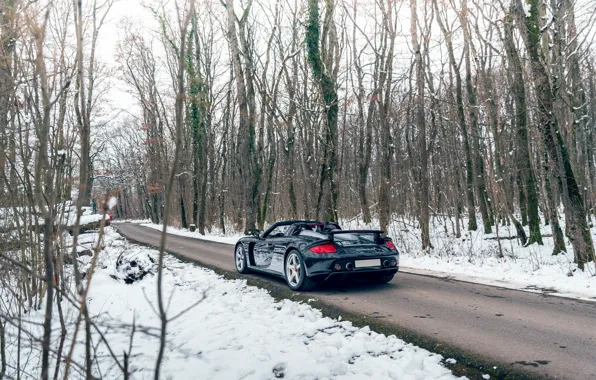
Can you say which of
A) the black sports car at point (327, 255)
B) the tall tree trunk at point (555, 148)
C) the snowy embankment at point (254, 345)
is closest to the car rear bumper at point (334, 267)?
the black sports car at point (327, 255)

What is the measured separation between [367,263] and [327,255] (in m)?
0.72

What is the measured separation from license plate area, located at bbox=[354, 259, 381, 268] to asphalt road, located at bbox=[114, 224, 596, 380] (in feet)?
1.56

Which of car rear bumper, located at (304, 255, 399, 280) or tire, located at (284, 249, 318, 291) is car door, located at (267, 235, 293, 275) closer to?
tire, located at (284, 249, 318, 291)

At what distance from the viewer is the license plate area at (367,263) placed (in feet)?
21.8

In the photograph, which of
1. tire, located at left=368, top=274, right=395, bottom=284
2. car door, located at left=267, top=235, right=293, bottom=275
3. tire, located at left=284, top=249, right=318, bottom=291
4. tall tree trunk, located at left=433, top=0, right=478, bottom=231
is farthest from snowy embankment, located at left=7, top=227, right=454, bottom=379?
tall tree trunk, located at left=433, top=0, right=478, bottom=231

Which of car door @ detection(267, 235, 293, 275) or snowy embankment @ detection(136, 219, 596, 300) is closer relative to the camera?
snowy embankment @ detection(136, 219, 596, 300)

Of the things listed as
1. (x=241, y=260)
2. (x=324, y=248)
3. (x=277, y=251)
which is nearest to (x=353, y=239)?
(x=324, y=248)

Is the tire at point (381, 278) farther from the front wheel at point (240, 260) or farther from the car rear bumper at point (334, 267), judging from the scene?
the front wheel at point (240, 260)

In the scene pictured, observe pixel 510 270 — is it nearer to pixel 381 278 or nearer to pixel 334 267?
pixel 381 278

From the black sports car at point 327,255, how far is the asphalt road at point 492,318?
13.8 inches

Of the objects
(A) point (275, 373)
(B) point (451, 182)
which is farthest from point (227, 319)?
(B) point (451, 182)

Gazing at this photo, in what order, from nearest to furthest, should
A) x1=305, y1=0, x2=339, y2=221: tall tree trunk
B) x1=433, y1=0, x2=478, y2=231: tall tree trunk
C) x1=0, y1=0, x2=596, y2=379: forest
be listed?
x1=0, y1=0, x2=596, y2=379: forest → x1=305, y1=0, x2=339, y2=221: tall tree trunk → x1=433, y1=0, x2=478, y2=231: tall tree trunk

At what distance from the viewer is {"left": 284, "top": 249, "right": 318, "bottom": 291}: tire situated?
22.2 ft

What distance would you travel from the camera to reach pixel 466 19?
47.1 ft
